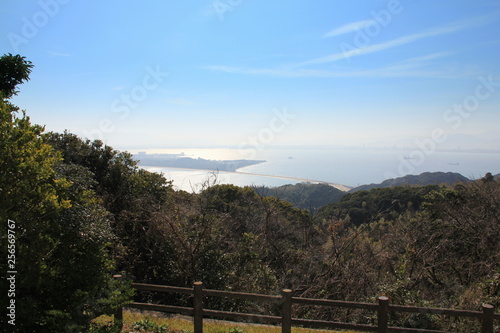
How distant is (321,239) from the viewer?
1396 centimetres

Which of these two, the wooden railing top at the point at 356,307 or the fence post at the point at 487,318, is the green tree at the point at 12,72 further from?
the fence post at the point at 487,318

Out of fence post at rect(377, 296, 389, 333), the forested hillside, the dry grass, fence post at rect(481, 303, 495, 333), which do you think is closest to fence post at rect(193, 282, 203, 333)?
the dry grass

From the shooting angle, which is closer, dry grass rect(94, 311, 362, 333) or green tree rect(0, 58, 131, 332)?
green tree rect(0, 58, 131, 332)

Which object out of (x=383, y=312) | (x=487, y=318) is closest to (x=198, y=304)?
(x=383, y=312)

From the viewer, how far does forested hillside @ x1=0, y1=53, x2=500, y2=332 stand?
420 centimetres

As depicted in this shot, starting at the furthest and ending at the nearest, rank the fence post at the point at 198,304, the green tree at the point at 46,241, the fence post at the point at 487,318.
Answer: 1. the fence post at the point at 198,304
2. the fence post at the point at 487,318
3. the green tree at the point at 46,241

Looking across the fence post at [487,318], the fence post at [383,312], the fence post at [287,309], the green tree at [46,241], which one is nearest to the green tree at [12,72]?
the green tree at [46,241]

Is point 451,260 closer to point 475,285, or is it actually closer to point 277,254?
point 475,285

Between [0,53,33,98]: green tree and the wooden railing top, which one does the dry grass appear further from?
[0,53,33,98]: green tree

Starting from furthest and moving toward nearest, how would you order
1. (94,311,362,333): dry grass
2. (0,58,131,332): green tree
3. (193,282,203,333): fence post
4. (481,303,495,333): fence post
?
(94,311,362,333): dry grass, (193,282,203,333): fence post, (481,303,495,333): fence post, (0,58,131,332): green tree

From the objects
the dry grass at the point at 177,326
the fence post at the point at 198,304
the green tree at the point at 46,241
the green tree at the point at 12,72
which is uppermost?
the green tree at the point at 12,72

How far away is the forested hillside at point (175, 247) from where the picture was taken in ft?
13.8

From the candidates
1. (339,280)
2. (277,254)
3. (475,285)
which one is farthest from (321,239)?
(475,285)

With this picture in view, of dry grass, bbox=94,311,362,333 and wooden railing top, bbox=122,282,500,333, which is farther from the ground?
wooden railing top, bbox=122,282,500,333
